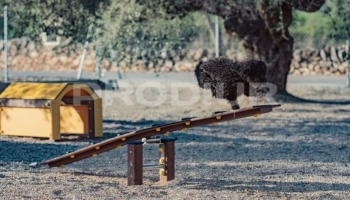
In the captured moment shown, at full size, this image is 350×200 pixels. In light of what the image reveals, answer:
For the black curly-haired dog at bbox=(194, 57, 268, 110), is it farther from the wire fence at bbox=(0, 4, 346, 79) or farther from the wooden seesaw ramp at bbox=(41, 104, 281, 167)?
the wire fence at bbox=(0, 4, 346, 79)

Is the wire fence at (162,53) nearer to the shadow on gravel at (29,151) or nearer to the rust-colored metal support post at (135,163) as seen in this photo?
the shadow on gravel at (29,151)

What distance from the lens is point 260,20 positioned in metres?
17.7

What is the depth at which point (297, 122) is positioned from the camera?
49.0 feet

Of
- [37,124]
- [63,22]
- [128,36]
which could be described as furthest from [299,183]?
[128,36]

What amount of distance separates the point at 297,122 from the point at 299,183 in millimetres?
6790

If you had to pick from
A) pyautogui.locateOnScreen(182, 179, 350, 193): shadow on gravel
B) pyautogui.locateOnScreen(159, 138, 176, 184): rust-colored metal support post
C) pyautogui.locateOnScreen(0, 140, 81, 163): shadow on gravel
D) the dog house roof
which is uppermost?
the dog house roof

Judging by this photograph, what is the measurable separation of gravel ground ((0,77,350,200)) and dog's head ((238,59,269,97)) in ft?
3.19

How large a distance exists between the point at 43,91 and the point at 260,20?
22.1 feet

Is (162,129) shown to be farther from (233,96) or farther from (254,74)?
(254,74)

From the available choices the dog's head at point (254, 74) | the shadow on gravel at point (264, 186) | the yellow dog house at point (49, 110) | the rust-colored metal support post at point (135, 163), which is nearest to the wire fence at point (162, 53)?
the yellow dog house at point (49, 110)

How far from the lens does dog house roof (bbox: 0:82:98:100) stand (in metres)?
12.2

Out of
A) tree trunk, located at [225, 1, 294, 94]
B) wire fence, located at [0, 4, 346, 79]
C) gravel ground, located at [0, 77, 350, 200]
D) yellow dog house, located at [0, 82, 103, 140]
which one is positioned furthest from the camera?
wire fence, located at [0, 4, 346, 79]

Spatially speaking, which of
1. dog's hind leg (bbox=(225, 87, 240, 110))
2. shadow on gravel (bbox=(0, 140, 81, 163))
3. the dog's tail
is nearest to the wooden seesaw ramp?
dog's hind leg (bbox=(225, 87, 240, 110))

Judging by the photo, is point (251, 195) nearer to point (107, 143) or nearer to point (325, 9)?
point (107, 143)
